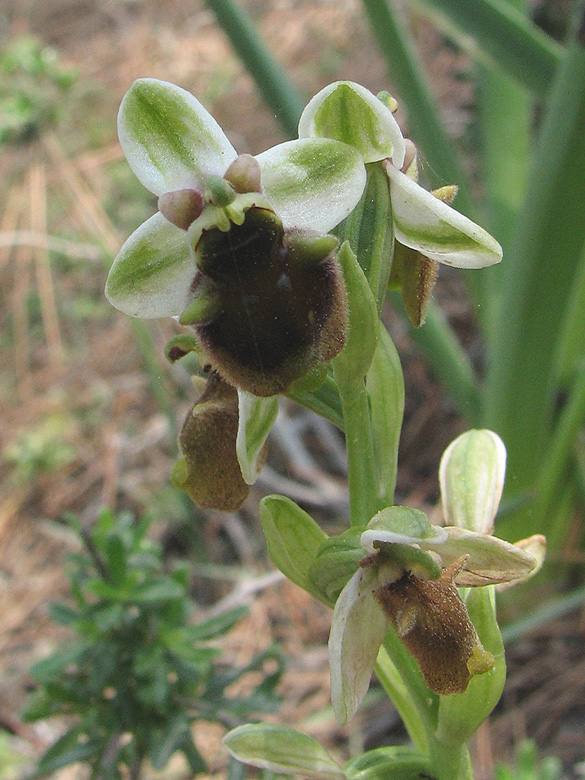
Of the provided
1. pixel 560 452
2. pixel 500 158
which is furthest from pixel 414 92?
pixel 560 452

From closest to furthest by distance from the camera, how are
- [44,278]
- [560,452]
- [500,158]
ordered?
1. [560,452]
2. [500,158]
3. [44,278]

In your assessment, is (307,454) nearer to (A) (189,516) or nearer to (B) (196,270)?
(A) (189,516)

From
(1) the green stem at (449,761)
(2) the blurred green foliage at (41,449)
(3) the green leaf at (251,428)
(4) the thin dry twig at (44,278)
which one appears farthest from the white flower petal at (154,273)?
(4) the thin dry twig at (44,278)

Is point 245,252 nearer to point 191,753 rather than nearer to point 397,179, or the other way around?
point 397,179

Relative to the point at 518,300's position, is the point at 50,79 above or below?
above

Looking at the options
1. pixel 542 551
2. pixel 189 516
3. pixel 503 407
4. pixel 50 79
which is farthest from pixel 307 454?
pixel 542 551

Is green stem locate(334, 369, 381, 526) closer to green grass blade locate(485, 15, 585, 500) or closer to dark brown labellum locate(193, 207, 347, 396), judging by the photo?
dark brown labellum locate(193, 207, 347, 396)
